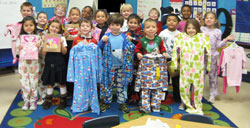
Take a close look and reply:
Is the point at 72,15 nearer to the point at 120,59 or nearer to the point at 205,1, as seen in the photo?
the point at 120,59

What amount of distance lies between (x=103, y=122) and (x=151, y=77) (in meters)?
1.74

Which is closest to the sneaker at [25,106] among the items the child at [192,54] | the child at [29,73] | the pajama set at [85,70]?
the child at [29,73]

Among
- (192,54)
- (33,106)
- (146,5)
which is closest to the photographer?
(192,54)

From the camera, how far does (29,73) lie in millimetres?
3889

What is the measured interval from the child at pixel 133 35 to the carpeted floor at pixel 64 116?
0.26 meters

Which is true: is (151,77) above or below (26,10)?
below

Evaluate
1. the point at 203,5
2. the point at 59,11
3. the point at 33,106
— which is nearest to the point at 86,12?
the point at 59,11

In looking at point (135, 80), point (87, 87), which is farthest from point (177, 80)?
point (87, 87)

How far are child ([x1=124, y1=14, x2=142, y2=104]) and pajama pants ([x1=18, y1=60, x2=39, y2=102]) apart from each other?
61.8 inches

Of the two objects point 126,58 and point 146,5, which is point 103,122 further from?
point 146,5

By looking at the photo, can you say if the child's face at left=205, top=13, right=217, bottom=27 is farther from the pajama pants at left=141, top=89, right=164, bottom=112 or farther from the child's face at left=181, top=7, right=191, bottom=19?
the pajama pants at left=141, top=89, right=164, bottom=112

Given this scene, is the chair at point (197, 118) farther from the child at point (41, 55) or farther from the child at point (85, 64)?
the child at point (41, 55)

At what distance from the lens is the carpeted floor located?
3.51m

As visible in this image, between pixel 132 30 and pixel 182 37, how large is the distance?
2.67 feet
